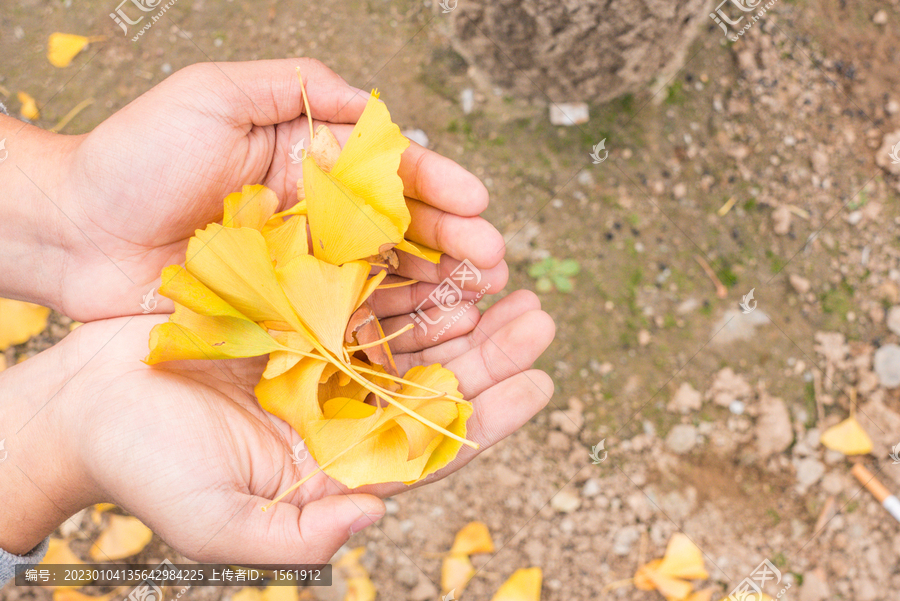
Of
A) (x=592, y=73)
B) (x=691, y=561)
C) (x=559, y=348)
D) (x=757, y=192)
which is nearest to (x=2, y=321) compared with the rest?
(x=559, y=348)

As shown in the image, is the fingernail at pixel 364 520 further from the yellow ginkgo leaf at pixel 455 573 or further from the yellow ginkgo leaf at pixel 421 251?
the yellow ginkgo leaf at pixel 455 573

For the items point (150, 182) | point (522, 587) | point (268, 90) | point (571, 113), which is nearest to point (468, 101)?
point (571, 113)

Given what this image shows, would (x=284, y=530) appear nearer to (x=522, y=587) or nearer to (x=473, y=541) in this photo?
(x=473, y=541)

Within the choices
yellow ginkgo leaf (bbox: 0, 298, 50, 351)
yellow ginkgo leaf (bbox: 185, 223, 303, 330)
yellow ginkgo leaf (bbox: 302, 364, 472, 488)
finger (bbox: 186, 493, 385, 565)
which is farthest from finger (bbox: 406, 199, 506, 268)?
yellow ginkgo leaf (bbox: 0, 298, 50, 351)

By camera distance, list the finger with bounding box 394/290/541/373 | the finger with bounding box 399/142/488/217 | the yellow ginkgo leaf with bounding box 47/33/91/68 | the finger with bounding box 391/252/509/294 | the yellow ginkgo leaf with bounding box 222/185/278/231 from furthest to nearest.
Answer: the yellow ginkgo leaf with bounding box 47/33/91/68 → the finger with bounding box 394/290/541/373 → the finger with bounding box 391/252/509/294 → the finger with bounding box 399/142/488/217 → the yellow ginkgo leaf with bounding box 222/185/278/231

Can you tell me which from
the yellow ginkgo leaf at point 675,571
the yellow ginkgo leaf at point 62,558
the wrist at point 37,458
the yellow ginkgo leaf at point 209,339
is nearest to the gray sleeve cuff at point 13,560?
the wrist at point 37,458

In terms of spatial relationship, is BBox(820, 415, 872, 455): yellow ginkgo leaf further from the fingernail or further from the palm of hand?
the palm of hand
